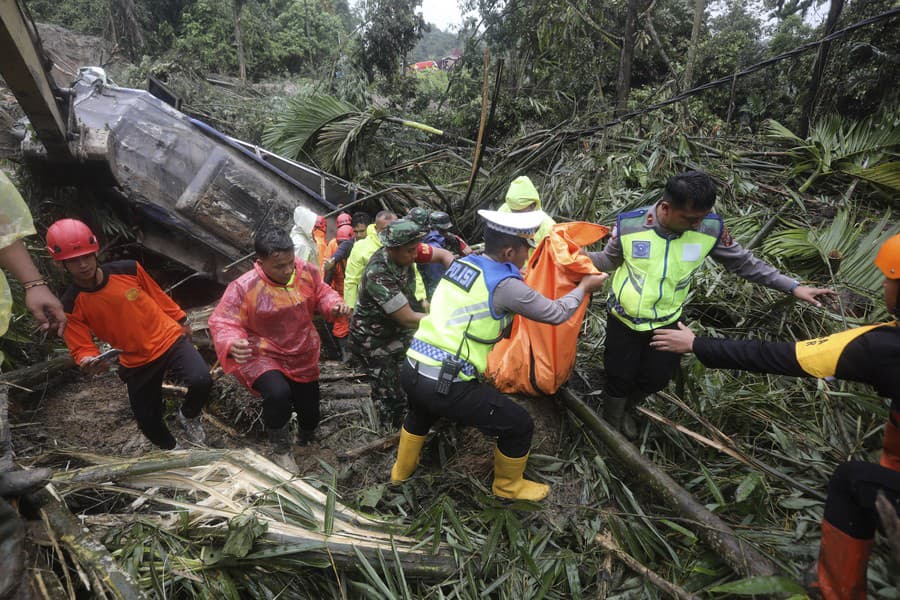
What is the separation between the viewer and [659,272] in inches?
101

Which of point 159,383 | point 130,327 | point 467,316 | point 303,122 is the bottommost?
point 159,383

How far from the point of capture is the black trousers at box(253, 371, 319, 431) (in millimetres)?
2936

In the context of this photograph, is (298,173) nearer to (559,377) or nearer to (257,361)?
(257,361)

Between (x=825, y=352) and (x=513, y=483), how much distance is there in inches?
57.1

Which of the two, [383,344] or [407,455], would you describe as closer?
[407,455]

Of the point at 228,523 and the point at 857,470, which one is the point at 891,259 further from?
the point at 228,523

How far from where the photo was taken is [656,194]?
4.41m

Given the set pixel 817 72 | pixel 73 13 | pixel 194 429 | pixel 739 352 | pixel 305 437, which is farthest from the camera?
pixel 73 13

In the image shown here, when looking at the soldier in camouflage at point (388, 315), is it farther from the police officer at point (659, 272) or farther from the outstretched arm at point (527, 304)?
the police officer at point (659, 272)

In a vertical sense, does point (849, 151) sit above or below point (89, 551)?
above

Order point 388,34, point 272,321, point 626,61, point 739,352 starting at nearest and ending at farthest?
point 739,352, point 272,321, point 626,61, point 388,34

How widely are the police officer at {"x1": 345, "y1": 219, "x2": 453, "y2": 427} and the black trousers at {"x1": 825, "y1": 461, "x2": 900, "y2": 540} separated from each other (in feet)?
7.63

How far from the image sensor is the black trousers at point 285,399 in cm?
294

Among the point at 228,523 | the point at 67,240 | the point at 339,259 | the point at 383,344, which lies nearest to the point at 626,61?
the point at 339,259
